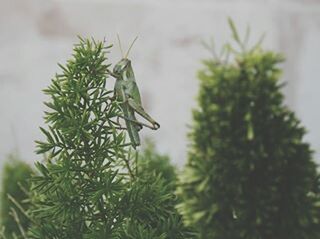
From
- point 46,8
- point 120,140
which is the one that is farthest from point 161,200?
point 46,8

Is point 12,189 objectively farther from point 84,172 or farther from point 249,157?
point 249,157

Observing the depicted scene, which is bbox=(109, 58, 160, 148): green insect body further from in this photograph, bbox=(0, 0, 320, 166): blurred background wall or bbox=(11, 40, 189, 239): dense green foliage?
bbox=(0, 0, 320, 166): blurred background wall

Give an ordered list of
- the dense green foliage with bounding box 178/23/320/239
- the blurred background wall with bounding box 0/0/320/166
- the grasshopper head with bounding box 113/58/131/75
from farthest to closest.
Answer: the blurred background wall with bounding box 0/0/320/166
the grasshopper head with bounding box 113/58/131/75
the dense green foliage with bounding box 178/23/320/239

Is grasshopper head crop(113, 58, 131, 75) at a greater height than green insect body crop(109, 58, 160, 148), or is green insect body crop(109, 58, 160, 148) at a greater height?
grasshopper head crop(113, 58, 131, 75)

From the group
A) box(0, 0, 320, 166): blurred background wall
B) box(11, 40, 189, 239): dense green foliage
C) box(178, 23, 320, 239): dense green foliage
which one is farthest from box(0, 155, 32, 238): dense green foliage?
box(0, 0, 320, 166): blurred background wall

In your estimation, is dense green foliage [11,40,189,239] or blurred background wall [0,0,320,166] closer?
dense green foliage [11,40,189,239]

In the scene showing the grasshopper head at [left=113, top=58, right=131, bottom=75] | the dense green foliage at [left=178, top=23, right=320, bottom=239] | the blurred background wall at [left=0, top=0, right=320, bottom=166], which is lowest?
the dense green foliage at [left=178, top=23, right=320, bottom=239]

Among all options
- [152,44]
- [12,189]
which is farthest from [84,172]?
[152,44]
